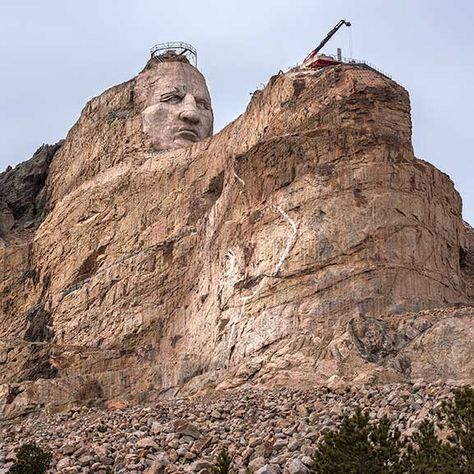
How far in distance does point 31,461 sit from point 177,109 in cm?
2118

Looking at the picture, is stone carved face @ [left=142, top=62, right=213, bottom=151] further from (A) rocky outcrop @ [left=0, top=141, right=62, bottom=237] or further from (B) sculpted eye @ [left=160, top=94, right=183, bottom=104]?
(A) rocky outcrop @ [left=0, top=141, right=62, bottom=237]

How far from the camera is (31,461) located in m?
31.5

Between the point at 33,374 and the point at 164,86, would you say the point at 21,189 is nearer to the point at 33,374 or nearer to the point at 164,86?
the point at 164,86

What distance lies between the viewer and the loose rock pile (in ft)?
98.8

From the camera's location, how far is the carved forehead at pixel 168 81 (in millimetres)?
50750

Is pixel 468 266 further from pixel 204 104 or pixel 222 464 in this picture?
pixel 222 464

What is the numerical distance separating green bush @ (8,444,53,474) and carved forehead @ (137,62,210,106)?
68.0ft

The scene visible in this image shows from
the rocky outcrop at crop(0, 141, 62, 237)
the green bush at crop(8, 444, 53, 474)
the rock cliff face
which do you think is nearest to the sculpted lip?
the rock cliff face

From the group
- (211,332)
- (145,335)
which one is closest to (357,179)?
→ (211,332)

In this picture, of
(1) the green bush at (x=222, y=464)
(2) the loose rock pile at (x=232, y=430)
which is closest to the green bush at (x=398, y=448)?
(2) the loose rock pile at (x=232, y=430)

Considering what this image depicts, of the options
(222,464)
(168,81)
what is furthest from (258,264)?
(168,81)

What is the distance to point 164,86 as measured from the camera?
50.8 meters

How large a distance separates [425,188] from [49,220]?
16310 mm

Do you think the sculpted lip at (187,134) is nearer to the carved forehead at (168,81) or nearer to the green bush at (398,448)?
the carved forehead at (168,81)
